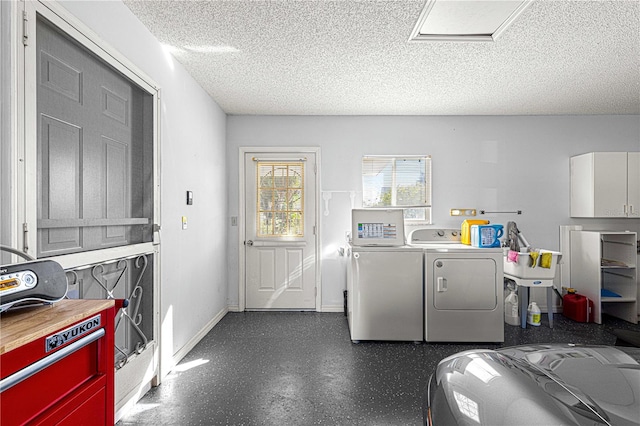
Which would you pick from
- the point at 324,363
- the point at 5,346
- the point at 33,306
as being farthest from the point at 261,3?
the point at 324,363

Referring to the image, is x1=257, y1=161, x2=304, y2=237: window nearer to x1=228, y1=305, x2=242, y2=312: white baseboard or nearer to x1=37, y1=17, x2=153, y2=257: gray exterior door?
x1=228, y1=305, x2=242, y2=312: white baseboard

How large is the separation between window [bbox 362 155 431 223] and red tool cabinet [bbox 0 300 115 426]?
336 cm

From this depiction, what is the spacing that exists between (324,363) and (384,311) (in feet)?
2.60

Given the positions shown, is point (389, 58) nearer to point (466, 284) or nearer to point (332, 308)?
point (466, 284)

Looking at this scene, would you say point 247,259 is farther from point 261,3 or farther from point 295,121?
point 261,3

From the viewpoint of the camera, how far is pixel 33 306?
1.05m

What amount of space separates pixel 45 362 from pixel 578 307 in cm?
473

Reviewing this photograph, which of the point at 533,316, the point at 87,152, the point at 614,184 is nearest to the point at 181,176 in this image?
the point at 87,152

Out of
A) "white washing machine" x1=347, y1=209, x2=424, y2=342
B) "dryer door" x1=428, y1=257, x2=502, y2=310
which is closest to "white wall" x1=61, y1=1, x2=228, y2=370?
"white washing machine" x1=347, y1=209, x2=424, y2=342

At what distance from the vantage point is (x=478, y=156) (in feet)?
13.8

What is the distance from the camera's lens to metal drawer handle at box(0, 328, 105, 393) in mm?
770

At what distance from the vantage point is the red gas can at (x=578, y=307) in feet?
12.3

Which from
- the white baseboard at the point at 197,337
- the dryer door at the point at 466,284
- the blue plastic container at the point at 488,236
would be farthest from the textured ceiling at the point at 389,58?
the white baseboard at the point at 197,337

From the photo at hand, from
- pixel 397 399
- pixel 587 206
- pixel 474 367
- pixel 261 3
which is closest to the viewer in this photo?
pixel 474 367
